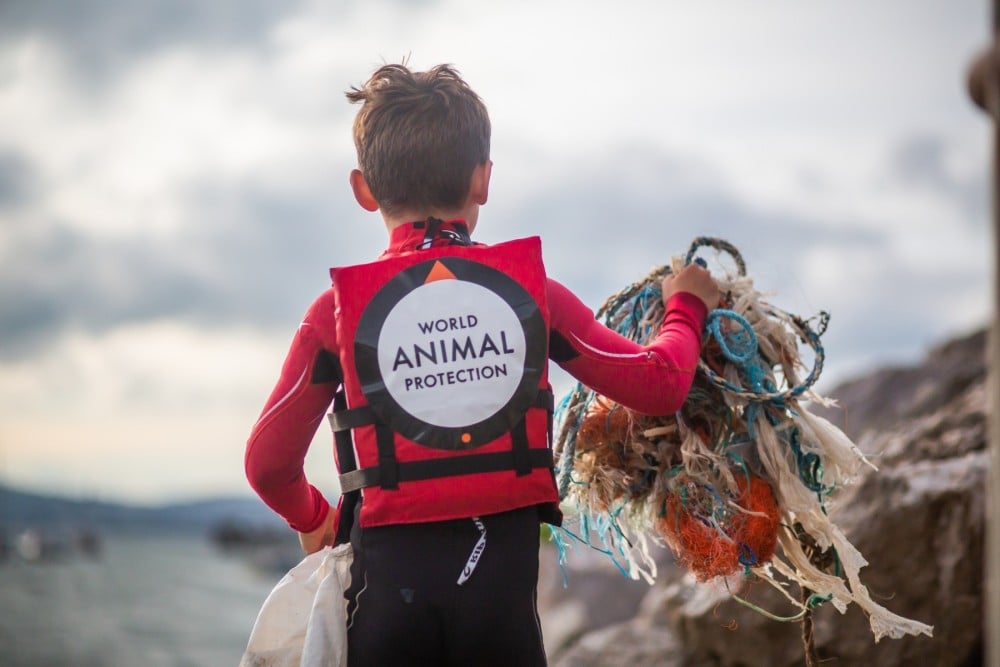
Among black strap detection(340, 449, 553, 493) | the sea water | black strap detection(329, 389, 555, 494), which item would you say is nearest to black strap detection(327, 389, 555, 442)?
black strap detection(329, 389, 555, 494)

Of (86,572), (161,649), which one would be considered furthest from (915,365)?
(86,572)

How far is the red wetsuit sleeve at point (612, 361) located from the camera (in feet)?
9.16

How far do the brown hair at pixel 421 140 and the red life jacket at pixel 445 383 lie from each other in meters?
0.20

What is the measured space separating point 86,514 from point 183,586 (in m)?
87.6

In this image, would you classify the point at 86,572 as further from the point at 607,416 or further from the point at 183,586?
the point at 607,416

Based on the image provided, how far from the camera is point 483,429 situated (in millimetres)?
2580

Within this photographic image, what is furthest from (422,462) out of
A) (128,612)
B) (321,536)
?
(128,612)

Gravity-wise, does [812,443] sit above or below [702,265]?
below

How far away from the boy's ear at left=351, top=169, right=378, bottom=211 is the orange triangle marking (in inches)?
12.6

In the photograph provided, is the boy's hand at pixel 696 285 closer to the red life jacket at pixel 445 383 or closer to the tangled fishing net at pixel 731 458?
the tangled fishing net at pixel 731 458

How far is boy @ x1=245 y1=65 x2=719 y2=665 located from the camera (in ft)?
8.39

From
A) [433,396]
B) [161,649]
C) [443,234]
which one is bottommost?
[161,649]

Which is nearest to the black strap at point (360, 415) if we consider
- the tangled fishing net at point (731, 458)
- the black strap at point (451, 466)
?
the black strap at point (451, 466)

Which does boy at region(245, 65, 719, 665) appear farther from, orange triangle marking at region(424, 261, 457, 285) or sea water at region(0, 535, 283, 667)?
sea water at region(0, 535, 283, 667)
